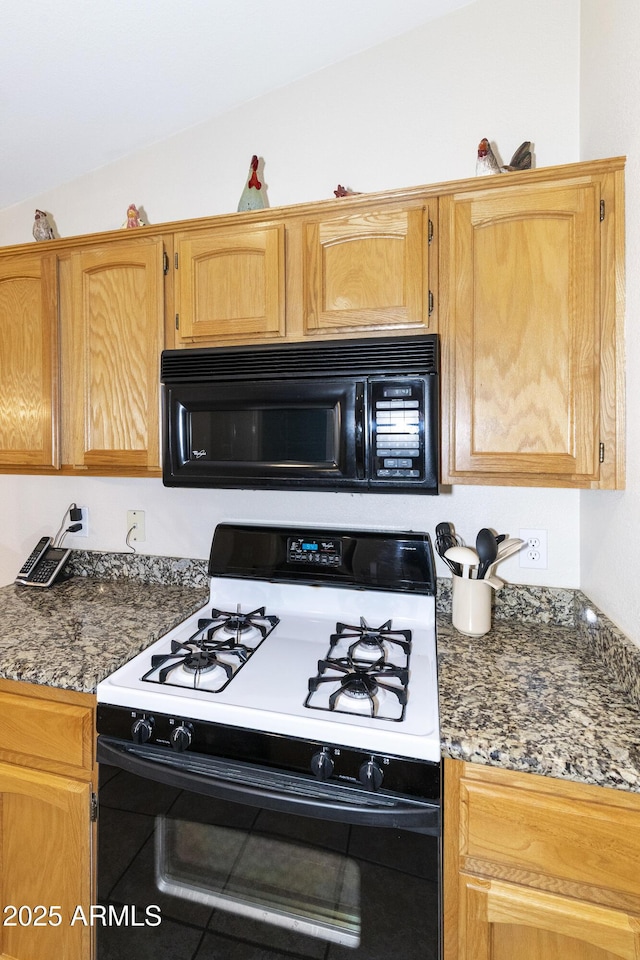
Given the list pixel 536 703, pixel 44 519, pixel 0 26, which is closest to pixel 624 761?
pixel 536 703

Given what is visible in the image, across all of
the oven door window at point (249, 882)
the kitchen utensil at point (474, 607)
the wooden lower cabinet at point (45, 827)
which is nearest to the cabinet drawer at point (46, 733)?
the wooden lower cabinet at point (45, 827)

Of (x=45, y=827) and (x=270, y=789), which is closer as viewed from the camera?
(x=270, y=789)

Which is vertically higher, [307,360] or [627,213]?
[627,213]

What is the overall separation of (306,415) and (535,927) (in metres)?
1.16

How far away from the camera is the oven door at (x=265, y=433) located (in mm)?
1269

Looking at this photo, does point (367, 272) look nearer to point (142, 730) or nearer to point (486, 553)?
point (486, 553)

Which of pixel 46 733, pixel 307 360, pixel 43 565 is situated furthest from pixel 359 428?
pixel 43 565

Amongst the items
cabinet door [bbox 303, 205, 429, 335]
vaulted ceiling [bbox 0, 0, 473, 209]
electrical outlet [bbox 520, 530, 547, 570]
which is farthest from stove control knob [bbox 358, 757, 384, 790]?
vaulted ceiling [bbox 0, 0, 473, 209]

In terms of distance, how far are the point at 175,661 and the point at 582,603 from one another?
1148mm

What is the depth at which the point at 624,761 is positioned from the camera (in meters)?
0.83

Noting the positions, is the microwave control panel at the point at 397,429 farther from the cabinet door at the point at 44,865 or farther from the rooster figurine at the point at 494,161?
the cabinet door at the point at 44,865

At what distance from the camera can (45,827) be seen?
1187mm

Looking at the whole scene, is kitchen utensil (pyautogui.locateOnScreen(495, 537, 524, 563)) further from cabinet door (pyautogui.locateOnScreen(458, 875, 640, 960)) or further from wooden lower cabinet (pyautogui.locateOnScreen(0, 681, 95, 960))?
wooden lower cabinet (pyautogui.locateOnScreen(0, 681, 95, 960))

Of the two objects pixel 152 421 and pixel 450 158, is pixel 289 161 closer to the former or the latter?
pixel 450 158
